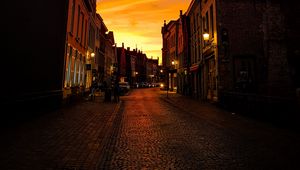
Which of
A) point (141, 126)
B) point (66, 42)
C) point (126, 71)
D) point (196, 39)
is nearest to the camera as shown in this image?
point (141, 126)

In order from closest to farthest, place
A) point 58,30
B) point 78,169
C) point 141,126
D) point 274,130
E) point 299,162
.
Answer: point 78,169, point 299,162, point 274,130, point 141,126, point 58,30

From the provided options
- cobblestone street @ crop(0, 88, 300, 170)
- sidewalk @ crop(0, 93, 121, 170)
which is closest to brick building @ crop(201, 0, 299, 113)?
cobblestone street @ crop(0, 88, 300, 170)

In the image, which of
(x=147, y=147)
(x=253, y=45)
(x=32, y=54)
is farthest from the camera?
(x=253, y=45)

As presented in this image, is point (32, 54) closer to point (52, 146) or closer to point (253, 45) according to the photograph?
point (52, 146)

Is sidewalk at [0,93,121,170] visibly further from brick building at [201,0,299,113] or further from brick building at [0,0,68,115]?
brick building at [201,0,299,113]

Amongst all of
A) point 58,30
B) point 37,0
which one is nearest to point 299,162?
point 37,0

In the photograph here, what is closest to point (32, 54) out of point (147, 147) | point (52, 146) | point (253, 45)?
point (52, 146)

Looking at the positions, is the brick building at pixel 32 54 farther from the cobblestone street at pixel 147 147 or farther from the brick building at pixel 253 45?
the brick building at pixel 253 45

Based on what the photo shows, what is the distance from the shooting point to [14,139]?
6.32 meters

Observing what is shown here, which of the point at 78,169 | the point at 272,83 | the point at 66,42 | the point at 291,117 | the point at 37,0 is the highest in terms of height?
the point at 37,0

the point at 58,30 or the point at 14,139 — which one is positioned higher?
the point at 58,30

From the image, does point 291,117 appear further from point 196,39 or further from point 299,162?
point 196,39

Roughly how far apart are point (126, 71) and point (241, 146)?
75834mm

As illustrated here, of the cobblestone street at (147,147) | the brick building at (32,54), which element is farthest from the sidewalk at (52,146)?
the brick building at (32,54)
